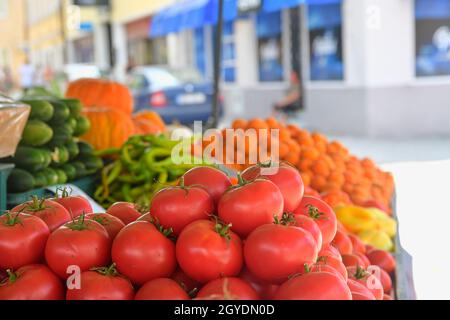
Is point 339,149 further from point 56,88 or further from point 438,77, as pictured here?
point 438,77

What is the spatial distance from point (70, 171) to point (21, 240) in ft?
6.51

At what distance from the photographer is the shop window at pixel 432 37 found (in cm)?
1280

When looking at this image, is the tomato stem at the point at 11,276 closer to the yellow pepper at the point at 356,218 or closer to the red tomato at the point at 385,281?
the red tomato at the point at 385,281

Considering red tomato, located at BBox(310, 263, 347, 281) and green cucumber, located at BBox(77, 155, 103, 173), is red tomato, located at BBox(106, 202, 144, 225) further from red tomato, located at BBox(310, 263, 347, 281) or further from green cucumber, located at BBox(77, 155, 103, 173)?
green cucumber, located at BBox(77, 155, 103, 173)

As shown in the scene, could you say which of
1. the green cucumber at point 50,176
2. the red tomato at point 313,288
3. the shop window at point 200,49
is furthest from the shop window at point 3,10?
the red tomato at point 313,288

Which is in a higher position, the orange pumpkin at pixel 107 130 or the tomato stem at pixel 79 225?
the orange pumpkin at pixel 107 130

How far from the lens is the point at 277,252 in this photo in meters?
1.58

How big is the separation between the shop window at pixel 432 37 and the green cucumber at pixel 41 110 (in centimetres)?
1071

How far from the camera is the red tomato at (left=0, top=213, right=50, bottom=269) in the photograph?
171cm

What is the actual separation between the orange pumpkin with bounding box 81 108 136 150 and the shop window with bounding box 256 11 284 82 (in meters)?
12.1

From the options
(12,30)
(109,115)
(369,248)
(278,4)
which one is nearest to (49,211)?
(369,248)
